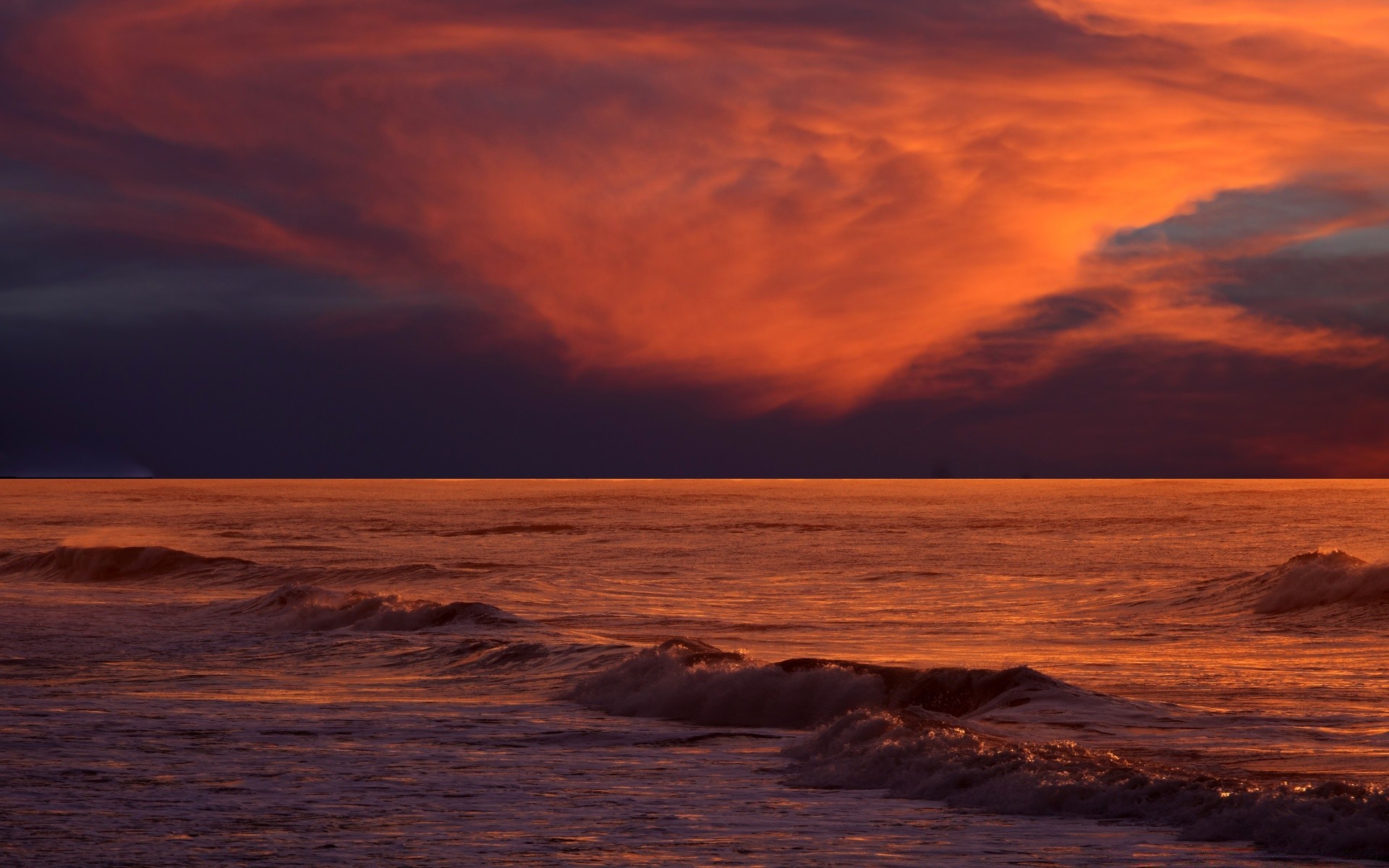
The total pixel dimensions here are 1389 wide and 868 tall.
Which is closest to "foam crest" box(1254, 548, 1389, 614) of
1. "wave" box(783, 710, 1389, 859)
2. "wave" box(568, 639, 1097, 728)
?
"wave" box(568, 639, 1097, 728)

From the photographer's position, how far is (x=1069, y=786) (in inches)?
412

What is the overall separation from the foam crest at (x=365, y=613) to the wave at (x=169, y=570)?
9.69 m

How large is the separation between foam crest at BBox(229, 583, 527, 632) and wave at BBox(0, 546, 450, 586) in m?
9.69

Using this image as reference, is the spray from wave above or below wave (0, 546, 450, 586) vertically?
above

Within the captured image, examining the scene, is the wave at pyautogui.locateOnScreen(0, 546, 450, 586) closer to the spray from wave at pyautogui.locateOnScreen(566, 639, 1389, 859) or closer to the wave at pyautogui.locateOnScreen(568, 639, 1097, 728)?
the spray from wave at pyautogui.locateOnScreen(566, 639, 1389, 859)

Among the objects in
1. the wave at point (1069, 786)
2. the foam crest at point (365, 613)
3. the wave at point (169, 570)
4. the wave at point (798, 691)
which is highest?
the wave at point (1069, 786)

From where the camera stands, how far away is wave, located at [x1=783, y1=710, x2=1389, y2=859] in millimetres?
9062

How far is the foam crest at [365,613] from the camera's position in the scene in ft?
85.3

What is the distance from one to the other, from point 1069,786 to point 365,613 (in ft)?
64.2

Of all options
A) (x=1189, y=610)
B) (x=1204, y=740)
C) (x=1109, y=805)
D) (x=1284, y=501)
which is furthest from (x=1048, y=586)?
(x=1284, y=501)

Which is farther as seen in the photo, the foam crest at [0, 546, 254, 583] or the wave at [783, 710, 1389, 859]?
the foam crest at [0, 546, 254, 583]

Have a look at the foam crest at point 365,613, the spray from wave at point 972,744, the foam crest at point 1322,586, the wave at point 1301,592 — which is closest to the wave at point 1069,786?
the spray from wave at point 972,744

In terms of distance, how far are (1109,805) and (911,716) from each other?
346cm

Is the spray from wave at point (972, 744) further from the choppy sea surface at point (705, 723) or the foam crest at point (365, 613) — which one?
the foam crest at point (365, 613)
